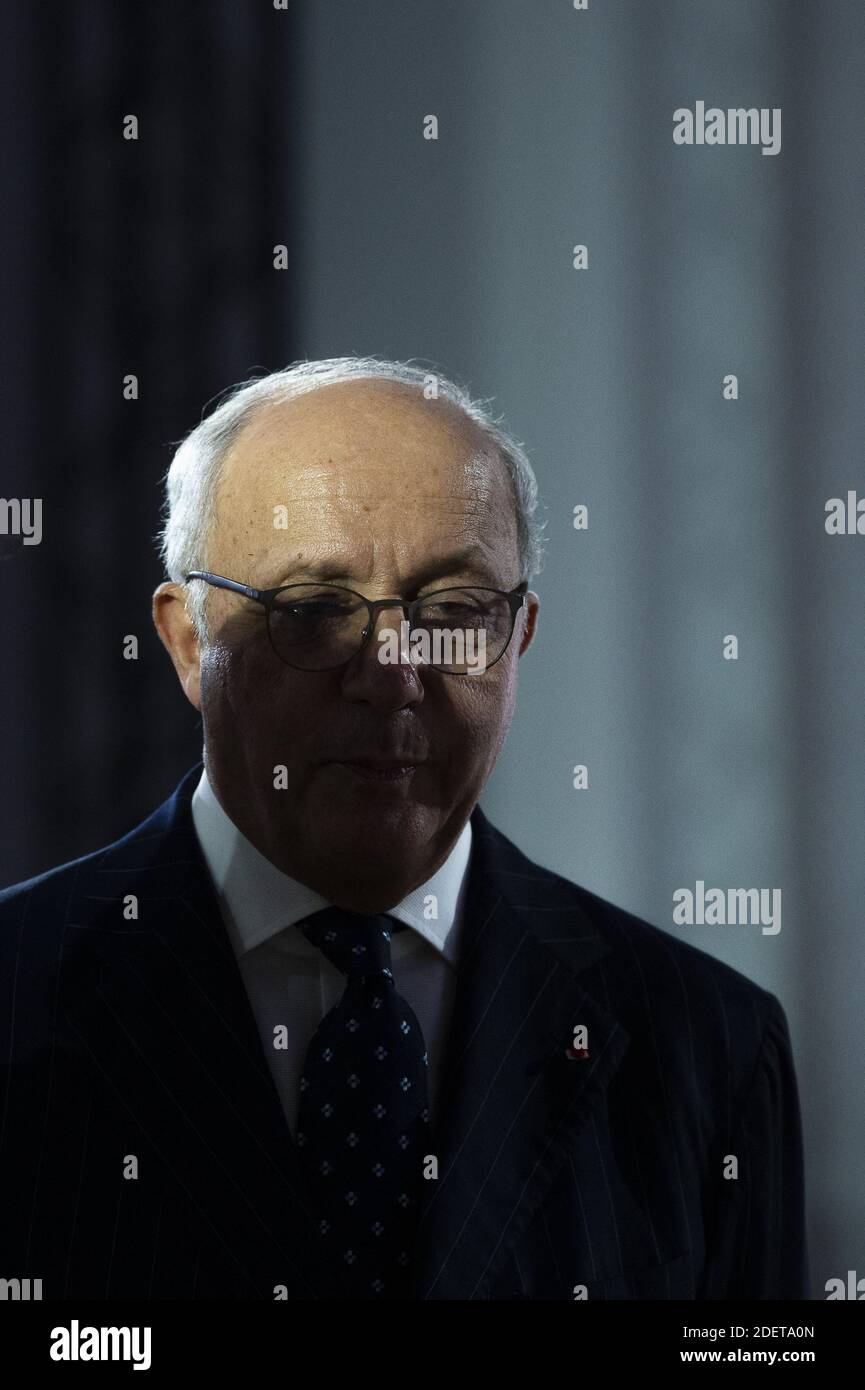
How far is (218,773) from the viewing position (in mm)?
1526

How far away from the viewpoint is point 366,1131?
1.45 metres

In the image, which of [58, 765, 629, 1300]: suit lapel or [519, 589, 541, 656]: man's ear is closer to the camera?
[58, 765, 629, 1300]: suit lapel

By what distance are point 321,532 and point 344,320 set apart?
331 millimetres

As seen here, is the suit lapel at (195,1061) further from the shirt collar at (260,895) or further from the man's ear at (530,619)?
the man's ear at (530,619)

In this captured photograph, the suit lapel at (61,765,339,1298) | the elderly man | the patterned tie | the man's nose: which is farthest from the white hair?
the patterned tie

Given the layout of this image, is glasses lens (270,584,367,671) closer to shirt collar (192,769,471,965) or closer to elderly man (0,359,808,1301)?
elderly man (0,359,808,1301)

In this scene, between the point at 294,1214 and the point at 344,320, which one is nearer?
the point at 294,1214

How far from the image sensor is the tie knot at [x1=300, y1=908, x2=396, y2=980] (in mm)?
1478

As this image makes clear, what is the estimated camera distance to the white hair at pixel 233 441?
1.50m

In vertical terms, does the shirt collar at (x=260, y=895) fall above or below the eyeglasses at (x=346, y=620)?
below

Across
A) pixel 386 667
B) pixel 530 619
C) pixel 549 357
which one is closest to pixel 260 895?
pixel 386 667

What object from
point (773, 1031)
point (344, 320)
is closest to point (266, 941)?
→ point (773, 1031)

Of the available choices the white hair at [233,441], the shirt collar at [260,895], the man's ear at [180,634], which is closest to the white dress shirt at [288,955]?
the shirt collar at [260,895]

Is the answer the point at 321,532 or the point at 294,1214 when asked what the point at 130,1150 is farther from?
the point at 321,532
